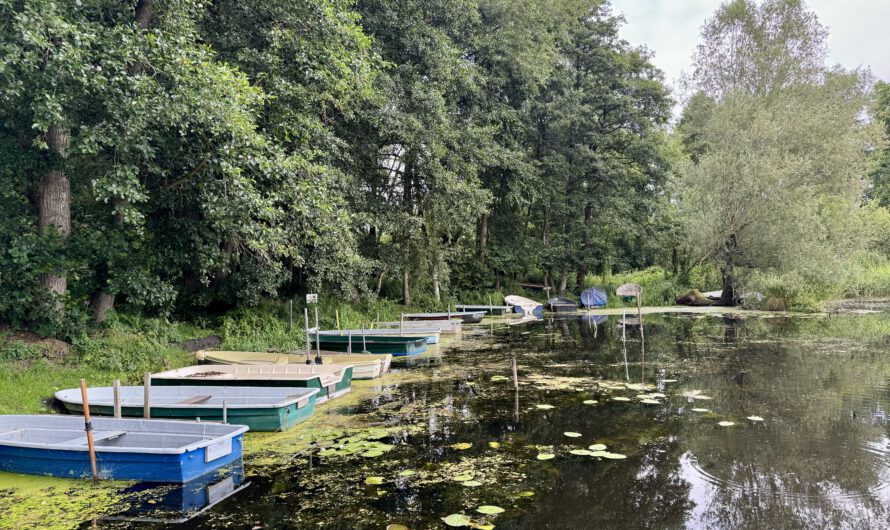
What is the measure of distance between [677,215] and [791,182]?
21.2 ft

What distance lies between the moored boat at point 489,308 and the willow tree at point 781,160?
397 inches

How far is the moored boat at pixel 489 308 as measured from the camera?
2705 centimetres

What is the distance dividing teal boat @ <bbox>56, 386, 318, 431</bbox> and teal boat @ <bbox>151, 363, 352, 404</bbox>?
404mm

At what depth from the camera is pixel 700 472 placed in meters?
6.02

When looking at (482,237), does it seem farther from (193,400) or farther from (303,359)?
(193,400)

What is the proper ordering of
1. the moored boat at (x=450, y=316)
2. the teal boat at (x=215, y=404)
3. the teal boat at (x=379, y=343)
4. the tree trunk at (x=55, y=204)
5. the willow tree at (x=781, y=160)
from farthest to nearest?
the willow tree at (x=781, y=160)
the moored boat at (x=450, y=316)
the teal boat at (x=379, y=343)
the tree trunk at (x=55, y=204)
the teal boat at (x=215, y=404)

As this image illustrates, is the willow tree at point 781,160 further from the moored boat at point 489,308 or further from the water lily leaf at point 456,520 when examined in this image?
the water lily leaf at point 456,520

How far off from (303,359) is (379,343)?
2808 millimetres

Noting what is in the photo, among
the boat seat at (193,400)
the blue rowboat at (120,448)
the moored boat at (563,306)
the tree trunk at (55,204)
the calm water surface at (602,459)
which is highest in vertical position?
the tree trunk at (55,204)

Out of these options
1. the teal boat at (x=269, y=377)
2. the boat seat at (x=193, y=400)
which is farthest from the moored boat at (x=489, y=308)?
the boat seat at (x=193, y=400)

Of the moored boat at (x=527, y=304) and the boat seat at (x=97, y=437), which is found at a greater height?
the moored boat at (x=527, y=304)

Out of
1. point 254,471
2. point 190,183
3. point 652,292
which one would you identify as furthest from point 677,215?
point 254,471

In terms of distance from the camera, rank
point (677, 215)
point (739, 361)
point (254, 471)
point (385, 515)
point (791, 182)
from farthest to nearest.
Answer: point (677, 215), point (791, 182), point (739, 361), point (254, 471), point (385, 515)

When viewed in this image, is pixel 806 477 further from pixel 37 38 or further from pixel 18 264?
pixel 18 264
